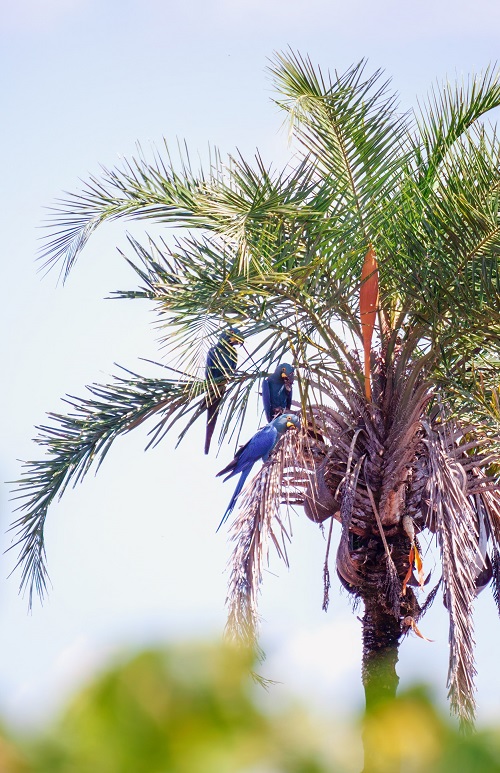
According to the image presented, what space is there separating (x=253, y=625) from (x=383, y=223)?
2.53m

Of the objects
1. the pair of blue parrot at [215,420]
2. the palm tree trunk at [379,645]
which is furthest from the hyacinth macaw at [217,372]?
the palm tree trunk at [379,645]

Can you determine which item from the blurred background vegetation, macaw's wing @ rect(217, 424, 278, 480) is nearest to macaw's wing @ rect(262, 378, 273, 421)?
macaw's wing @ rect(217, 424, 278, 480)

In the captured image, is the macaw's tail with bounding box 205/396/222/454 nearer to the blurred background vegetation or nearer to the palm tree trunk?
the palm tree trunk

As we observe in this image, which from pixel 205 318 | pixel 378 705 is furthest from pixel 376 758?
pixel 205 318

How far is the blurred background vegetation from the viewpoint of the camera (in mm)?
939

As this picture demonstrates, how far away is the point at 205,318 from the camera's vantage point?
5527 millimetres

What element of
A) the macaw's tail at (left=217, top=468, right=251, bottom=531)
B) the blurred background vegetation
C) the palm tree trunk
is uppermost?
the macaw's tail at (left=217, top=468, right=251, bottom=531)

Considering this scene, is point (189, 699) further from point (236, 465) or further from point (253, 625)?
point (236, 465)

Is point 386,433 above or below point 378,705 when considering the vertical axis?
above

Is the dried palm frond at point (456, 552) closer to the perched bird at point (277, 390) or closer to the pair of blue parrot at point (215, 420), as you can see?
the pair of blue parrot at point (215, 420)

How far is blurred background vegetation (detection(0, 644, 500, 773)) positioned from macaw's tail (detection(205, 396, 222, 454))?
212 inches

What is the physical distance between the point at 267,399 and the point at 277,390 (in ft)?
0.30

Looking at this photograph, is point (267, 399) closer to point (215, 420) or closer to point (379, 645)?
point (215, 420)

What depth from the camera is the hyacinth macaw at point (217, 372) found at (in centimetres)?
602
